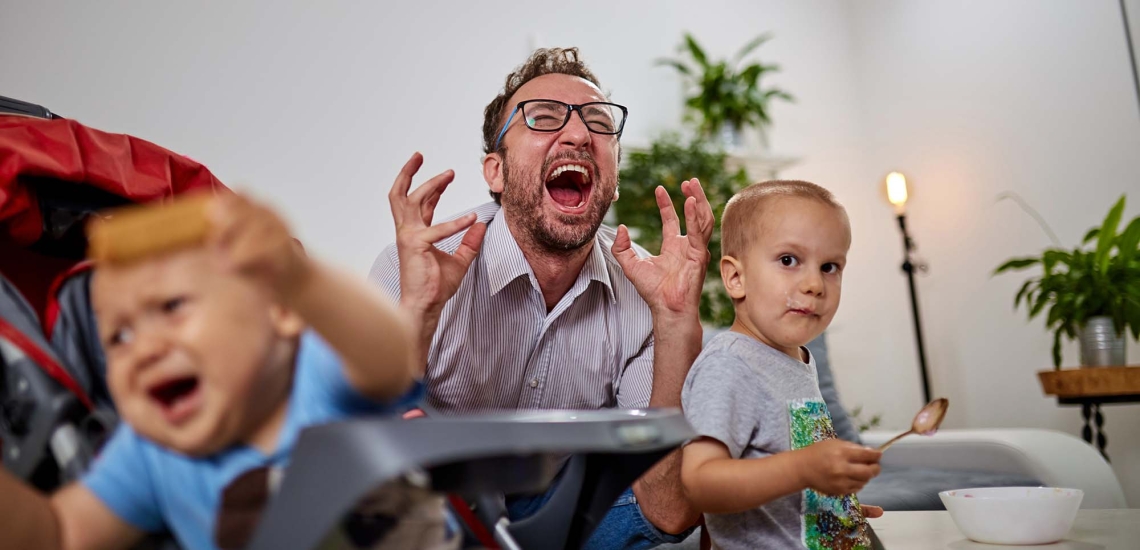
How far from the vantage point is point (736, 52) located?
166 inches

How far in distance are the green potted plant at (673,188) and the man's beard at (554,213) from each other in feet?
5.42

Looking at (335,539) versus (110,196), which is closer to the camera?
(335,539)

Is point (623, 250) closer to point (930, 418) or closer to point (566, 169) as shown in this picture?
point (566, 169)

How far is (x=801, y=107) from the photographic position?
4.33 meters

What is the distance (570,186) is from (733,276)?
2.38 ft

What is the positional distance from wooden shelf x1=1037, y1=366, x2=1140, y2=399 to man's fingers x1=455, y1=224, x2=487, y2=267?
2.07 metres

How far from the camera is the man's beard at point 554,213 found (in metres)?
1.56

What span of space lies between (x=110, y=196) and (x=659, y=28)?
136 inches

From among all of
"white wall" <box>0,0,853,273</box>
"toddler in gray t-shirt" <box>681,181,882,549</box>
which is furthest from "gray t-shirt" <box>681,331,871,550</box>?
"white wall" <box>0,0,853,273</box>

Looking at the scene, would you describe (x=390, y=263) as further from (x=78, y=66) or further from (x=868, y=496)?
(x=78, y=66)

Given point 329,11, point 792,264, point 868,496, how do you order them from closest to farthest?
point 792,264 < point 868,496 < point 329,11

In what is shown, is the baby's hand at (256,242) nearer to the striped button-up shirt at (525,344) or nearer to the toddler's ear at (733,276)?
the toddler's ear at (733,276)

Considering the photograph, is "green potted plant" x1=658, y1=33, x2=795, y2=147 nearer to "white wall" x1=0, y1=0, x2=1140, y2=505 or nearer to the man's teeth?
"white wall" x1=0, y1=0, x2=1140, y2=505

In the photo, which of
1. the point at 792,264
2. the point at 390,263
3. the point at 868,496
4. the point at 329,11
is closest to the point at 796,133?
the point at 329,11
